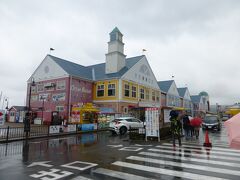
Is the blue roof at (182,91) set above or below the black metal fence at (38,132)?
above

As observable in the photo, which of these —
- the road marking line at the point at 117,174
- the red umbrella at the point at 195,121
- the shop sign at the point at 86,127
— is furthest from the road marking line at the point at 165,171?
the shop sign at the point at 86,127

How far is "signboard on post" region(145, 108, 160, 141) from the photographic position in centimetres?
1321

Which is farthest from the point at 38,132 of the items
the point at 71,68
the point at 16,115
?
the point at 16,115

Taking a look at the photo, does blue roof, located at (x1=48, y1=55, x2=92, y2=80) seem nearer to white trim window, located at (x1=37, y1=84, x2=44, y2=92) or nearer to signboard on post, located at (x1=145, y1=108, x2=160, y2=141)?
white trim window, located at (x1=37, y1=84, x2=44, y2=92)

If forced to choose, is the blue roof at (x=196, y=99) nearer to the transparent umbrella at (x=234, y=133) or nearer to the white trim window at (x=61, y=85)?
the white trim window at (x=61, y=85)

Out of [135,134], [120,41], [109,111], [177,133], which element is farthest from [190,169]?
[120,41]

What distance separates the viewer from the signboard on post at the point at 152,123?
1321cm

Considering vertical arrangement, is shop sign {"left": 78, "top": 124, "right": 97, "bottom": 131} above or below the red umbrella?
below

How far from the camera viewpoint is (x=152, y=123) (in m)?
13.4

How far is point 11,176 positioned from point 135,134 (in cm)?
986

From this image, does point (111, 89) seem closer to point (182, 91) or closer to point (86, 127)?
point (86, 127)

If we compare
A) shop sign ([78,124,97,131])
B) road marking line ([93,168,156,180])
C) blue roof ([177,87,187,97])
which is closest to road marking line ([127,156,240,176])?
road marking line ([93,168,156,180])

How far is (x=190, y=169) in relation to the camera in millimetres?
6609

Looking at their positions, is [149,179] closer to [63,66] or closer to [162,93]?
[63,66]
